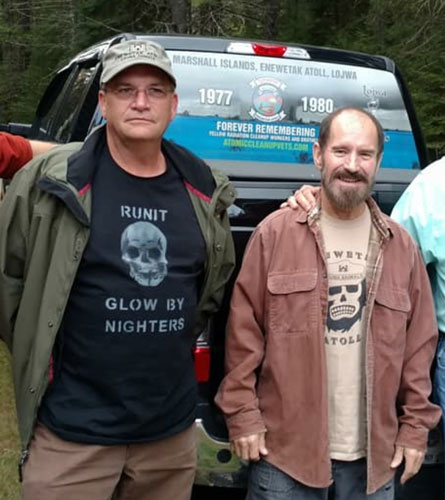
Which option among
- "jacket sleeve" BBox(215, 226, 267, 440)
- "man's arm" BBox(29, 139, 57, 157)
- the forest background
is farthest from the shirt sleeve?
the forest background

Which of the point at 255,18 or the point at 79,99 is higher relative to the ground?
the point at 255,18

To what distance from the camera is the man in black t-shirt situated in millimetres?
2334

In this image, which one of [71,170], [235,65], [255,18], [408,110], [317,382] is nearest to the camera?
[71,170]

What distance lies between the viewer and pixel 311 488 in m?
2.60

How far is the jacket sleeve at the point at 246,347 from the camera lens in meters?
2.61

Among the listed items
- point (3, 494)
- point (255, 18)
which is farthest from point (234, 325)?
point (255, 18)

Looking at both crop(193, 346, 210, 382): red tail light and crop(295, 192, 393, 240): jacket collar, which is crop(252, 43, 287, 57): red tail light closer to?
crop(295, 192, 393, 240): jacket collar

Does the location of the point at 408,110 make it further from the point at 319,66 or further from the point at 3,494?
the point at 3,494

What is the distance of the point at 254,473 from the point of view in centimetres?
270

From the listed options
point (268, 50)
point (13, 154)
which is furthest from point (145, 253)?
point (268, 50)

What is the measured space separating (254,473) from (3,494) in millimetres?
1750

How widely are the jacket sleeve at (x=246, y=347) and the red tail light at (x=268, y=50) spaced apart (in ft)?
4.83

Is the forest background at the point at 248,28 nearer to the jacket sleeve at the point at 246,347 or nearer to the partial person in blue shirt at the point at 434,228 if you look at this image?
the partial person in blue shirt at the point at 434,228

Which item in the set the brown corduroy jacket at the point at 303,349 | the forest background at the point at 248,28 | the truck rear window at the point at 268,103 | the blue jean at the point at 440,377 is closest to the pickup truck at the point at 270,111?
the truck rear window at the point at 268,103
